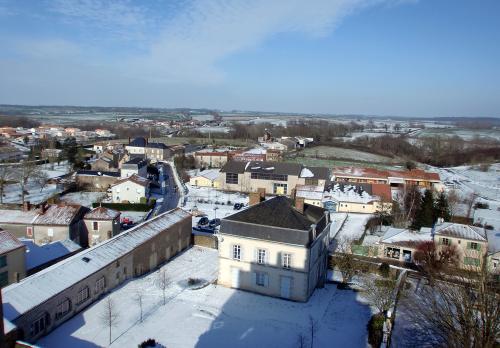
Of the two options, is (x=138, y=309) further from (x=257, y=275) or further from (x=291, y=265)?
(x=291, y=265)

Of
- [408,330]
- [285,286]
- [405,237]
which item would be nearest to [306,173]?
[405,237]

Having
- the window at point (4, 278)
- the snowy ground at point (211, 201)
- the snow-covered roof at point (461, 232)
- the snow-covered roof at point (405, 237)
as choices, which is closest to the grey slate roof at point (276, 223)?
the snow-covered roof at point (405, 237)

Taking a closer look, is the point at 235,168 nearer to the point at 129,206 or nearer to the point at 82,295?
the point at 129,206

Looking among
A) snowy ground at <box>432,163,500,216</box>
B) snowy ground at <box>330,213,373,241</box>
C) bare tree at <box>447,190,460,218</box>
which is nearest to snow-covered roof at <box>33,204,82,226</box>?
snowy ground at <box>330,213,373,241</box>

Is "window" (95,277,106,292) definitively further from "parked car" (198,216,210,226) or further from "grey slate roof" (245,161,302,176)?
"grey slate roof" (245,161,302,176)

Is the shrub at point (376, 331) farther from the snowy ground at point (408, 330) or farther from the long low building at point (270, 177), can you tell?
the long low building at point (270, 177)
